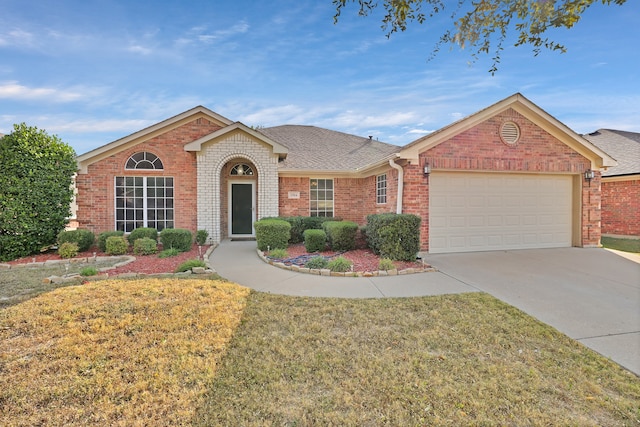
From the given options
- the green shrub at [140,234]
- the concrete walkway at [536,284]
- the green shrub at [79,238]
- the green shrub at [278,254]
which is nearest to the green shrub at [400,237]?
the concrete walkway at [536,284]

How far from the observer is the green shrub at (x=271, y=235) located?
964 centimetres

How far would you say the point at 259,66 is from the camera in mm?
11367

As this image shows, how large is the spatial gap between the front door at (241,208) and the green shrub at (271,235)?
354 centimetres

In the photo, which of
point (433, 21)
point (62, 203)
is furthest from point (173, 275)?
point (433, 21)

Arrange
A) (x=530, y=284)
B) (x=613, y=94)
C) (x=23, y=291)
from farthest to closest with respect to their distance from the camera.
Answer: (x=613, y=94)
(x=530, y=284)
(x=23, y=291)

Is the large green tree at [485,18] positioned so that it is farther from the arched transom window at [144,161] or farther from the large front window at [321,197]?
the arched transom window at [144,161]

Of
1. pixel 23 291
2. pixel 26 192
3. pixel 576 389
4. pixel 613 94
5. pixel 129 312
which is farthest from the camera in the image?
pixel 613 94

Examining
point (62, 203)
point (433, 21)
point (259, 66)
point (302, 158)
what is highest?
point (259, 66)

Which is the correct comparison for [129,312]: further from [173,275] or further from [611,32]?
[611,32]

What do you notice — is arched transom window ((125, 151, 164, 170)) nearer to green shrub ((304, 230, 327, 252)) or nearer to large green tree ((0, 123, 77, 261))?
large green tree ((0, 123, 77, 261))

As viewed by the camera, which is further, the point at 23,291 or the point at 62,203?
the point at 62,203

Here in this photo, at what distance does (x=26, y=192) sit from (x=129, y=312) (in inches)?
311

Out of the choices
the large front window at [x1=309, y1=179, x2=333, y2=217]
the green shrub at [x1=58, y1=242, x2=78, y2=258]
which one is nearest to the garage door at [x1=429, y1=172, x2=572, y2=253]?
the large front window at [x1=309, y1=179, x2=333, y2=217]

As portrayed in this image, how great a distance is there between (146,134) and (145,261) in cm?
540
